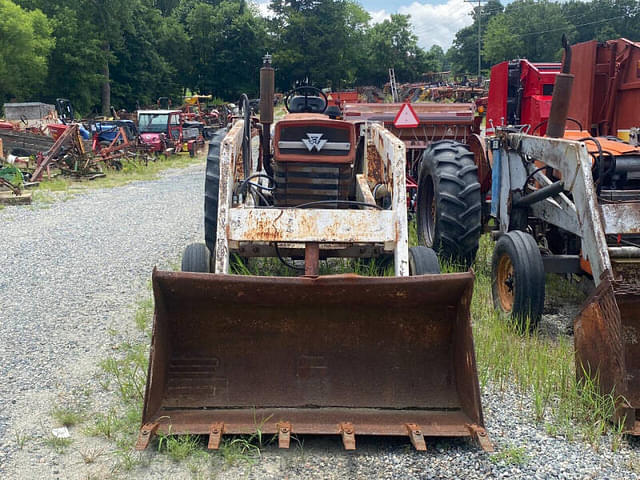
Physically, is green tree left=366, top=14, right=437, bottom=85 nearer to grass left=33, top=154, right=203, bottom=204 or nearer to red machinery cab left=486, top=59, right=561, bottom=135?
grass left=33, top=154, right=203, bottom=204

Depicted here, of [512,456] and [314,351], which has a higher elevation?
[314,351]

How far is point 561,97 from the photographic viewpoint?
201 inches

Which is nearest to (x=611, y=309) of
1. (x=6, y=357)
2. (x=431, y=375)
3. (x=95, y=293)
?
(x=431, y=375)

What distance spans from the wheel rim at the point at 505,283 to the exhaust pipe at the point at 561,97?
41.9 inches

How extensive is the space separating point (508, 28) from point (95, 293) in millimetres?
74995

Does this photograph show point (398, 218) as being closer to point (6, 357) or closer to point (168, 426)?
point (168, 426)

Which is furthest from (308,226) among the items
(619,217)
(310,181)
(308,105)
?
(308,105)

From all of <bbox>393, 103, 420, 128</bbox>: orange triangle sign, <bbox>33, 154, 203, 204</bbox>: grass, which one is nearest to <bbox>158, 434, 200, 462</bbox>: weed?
<bbox>393, 103, 420, 128</bbox>: orange triangle sign

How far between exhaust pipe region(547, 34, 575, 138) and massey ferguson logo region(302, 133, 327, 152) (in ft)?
5.93

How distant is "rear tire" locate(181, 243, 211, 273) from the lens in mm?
5016

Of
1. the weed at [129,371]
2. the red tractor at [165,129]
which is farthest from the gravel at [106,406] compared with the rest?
the red tractor at [165,129]

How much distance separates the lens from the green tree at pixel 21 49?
1394 inches

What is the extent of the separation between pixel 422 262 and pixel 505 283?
103 centimetres

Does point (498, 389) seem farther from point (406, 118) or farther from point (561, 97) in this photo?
point (406, 118)
